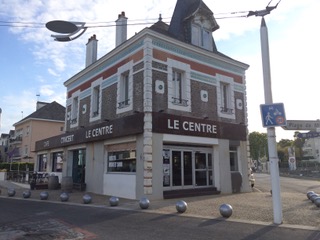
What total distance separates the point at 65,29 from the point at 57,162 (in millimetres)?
14440

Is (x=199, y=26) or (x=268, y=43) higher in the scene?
(x=199, y=26)

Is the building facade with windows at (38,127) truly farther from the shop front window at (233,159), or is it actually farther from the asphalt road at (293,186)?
the shop front window at (233,159)

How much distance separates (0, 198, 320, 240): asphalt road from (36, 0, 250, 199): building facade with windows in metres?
4.43

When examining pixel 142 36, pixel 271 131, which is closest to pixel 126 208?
Result: pixel 271 131

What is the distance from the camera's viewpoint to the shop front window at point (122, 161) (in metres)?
15.0

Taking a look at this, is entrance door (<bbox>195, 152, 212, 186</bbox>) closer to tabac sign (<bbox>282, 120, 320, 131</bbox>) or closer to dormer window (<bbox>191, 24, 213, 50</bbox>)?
dormer window (<bbox>191, 24, 213, 50</bbox>)

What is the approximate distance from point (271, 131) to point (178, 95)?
7397mm

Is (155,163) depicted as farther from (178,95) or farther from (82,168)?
(82,168)

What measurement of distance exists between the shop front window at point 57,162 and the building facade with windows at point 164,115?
275 cm

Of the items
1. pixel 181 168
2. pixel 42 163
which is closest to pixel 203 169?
pixel 181 168

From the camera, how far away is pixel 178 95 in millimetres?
16000

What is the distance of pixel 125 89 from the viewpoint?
16.7 m

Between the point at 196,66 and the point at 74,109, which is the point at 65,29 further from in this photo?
the point at 74,109

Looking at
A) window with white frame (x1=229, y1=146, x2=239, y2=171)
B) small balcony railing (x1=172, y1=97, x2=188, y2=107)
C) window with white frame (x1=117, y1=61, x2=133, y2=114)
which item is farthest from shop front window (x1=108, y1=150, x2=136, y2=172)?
window with white frame (x1=229, y1=146, x2=239, y2=171)
